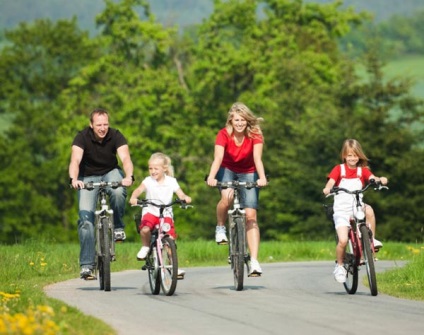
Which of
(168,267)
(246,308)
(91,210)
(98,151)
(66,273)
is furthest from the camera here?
(66,273)

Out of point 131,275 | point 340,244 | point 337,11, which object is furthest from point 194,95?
point 340,244

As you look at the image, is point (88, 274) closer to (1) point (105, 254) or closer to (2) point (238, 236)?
(1) point (105, 254)

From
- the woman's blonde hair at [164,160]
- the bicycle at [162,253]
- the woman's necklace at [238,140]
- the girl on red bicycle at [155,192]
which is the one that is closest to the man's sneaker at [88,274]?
the girl on red bicycle at [155,192]

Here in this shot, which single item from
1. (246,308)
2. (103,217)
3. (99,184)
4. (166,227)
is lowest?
(246,308)

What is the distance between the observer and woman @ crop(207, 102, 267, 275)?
14.8 metres

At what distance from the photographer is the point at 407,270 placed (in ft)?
55.9

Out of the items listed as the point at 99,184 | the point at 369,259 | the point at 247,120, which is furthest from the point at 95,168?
the point at 369,259

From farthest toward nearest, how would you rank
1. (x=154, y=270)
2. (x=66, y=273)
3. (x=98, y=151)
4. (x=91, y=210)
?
(x=66, y=273) < (x=91, y=210) < (x=98, y=151) < (x=154, y=270)

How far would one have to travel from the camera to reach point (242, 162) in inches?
595

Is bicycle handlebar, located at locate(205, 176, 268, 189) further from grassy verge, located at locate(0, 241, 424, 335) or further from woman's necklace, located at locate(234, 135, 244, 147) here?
grassy verge, located at locate(0, 241, 424, 335)

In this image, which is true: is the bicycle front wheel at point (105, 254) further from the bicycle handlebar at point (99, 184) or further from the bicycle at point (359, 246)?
the bicycle at point (359, 246)

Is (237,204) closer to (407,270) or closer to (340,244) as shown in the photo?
(340,244)

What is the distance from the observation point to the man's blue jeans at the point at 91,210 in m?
15.0

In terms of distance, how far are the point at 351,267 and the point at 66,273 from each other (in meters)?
5.87
